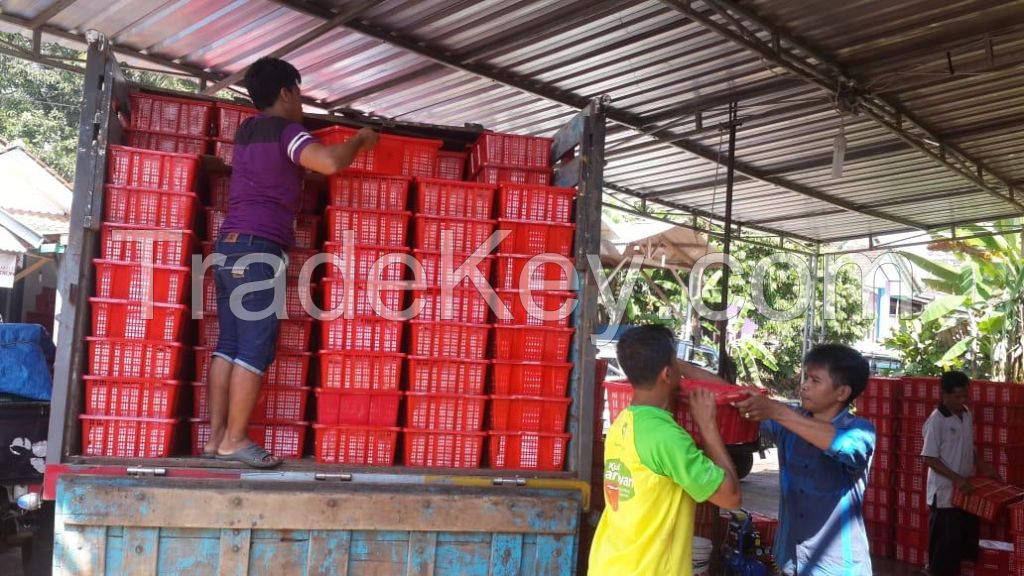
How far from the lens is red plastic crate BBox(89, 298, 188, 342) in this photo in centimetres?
354

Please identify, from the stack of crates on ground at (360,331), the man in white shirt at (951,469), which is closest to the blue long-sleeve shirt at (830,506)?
the stack of crates on ground at (360,331)

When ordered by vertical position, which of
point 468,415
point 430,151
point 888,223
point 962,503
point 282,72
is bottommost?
point 962,503

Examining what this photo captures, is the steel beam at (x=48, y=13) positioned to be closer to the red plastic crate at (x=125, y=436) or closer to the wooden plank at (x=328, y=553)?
the red plastic crate at (x=125, y=436)

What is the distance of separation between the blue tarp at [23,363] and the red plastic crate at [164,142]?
3.98ft

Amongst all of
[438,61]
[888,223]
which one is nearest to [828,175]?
[888,223]

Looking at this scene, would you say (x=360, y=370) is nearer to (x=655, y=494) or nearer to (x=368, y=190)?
(x=368, y=190)

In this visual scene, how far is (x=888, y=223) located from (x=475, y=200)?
36.8 ft

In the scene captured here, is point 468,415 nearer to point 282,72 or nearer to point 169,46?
point 282,72

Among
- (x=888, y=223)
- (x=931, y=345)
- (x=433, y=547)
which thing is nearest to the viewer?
(x=433, y=547)

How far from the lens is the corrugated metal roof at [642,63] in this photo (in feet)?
19.4

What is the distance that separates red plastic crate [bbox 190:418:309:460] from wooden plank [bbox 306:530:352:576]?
64 centimetres

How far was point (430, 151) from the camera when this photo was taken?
4.02 meters

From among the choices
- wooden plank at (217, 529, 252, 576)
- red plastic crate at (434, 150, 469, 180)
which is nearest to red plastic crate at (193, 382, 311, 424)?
wooden plank at (217, 529, 252, 576)

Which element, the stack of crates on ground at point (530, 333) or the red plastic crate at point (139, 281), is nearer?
the red plastic crate at point (139, 281)
